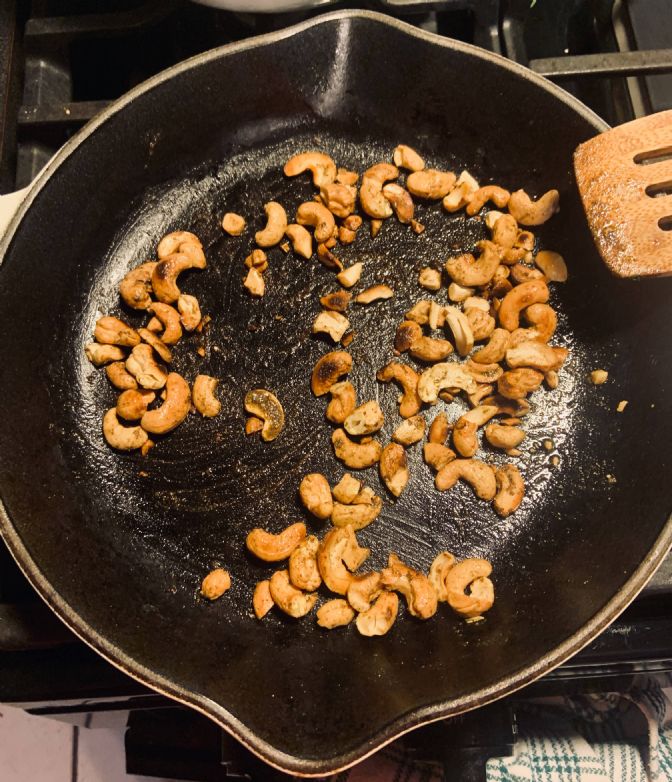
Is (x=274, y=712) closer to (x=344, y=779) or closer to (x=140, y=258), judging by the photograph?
(x=344, y=779)

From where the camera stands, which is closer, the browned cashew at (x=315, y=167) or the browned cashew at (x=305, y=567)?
the browned cashew at (x=305, y=567)

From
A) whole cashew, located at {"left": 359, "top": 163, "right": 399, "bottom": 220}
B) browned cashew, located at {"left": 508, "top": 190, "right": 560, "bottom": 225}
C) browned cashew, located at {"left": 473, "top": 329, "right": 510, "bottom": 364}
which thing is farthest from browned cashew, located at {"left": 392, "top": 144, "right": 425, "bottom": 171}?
browned cashew, located at {"left": 473, "top": 329, "right": 510, "bottom": 364}

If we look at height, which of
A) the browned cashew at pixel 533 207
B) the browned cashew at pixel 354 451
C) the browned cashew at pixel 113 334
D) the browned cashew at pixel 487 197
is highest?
the browned cashew at pixel 487 197

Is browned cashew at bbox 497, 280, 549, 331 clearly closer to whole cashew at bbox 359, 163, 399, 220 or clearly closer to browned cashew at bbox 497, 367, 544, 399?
browned cashew at bbox 497, 367, 544, 399

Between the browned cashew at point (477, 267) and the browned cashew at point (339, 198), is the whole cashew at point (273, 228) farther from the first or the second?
the browned cashew at point (477, 267)

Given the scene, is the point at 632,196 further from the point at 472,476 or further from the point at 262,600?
the point at 262,600

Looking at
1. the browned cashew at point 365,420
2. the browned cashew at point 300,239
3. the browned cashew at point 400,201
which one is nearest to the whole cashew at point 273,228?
the browned cashew at point 300,239

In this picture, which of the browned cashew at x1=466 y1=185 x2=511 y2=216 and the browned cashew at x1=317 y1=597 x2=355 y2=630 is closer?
the browned cashew at x1=317 y1=597 x2=355 y2=630

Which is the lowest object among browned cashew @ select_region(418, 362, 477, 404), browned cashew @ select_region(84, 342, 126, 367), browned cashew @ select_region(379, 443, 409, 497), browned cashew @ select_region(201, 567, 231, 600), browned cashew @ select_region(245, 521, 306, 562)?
browned cashew @ select_region(201, 567, 231, 600)
